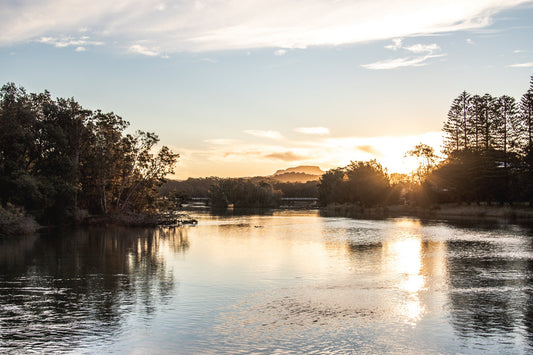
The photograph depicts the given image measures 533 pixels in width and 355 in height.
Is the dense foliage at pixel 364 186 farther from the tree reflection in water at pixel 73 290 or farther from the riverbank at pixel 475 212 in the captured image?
the tree reflection in water at pixel 73 290

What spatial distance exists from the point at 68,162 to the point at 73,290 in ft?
106

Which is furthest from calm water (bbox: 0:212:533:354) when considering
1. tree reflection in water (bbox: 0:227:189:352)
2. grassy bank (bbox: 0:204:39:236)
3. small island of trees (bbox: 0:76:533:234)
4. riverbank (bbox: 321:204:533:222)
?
riverbank (bbox: 321:204:533:222)

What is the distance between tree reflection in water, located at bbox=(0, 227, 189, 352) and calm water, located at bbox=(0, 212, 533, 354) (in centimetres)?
6

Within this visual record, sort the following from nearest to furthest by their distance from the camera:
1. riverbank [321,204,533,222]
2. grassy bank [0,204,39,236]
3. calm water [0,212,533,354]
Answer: calm water [0,212,533,354] < grassy bank [0,204,39,236] < riverbank [321,204,533,222]

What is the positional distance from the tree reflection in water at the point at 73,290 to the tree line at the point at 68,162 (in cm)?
1200

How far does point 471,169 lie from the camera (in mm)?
72812

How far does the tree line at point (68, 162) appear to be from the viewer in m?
41.1

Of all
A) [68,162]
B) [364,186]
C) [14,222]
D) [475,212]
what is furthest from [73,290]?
[364,186]

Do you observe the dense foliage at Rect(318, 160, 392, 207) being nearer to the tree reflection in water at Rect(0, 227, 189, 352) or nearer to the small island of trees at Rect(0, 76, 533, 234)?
the small island of trees at Rect(0, 76, 533, 234)

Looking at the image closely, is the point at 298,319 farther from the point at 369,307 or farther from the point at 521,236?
the point at 521,236

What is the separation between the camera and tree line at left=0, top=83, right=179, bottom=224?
135 feet

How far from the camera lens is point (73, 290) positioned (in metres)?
17.1

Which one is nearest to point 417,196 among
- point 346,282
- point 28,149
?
point 28,149

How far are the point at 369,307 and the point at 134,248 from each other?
20079 mm
